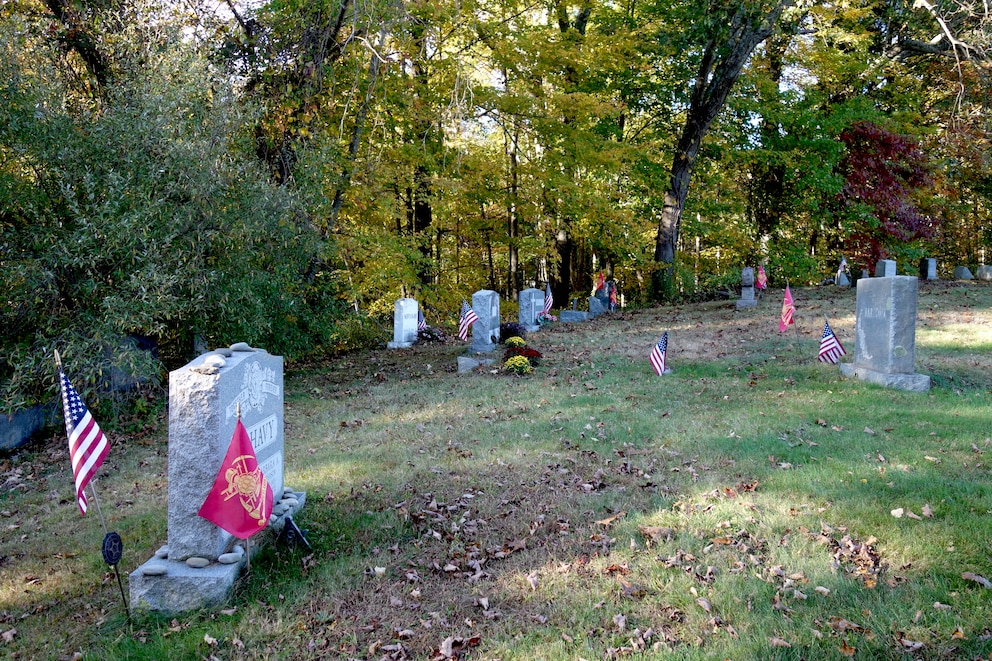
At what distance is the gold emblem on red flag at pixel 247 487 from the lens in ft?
14.9

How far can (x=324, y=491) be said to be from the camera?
6.49 meters

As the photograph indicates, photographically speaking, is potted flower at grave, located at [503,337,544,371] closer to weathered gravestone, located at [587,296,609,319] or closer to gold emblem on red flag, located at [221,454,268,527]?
gold emblem on red flag, located at [221,454,268,527]

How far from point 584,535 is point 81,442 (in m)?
3.83

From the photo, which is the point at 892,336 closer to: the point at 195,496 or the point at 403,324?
the point at 195,496

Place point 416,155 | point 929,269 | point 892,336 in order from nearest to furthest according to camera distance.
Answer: point 892,336 → point 416,155 → point 929,269

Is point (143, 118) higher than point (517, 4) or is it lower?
lower

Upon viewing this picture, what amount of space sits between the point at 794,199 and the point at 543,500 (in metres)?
26.2

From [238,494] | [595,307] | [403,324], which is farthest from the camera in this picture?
[595,307]

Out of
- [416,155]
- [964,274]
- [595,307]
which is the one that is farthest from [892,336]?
[964,274]

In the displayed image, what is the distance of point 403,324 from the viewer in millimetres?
18266

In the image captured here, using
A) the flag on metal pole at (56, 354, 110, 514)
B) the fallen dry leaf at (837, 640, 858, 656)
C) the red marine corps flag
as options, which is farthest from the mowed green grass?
the flag on metal pole at (56, 354, 110, 514)

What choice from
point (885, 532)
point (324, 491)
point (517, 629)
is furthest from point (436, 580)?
point (885, 532)

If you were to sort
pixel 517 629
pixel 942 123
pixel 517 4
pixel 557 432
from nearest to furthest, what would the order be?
pixel 517 629
pixel 557 432
pixel 517 4
pixel 942 123

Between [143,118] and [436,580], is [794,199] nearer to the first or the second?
[143,118]
